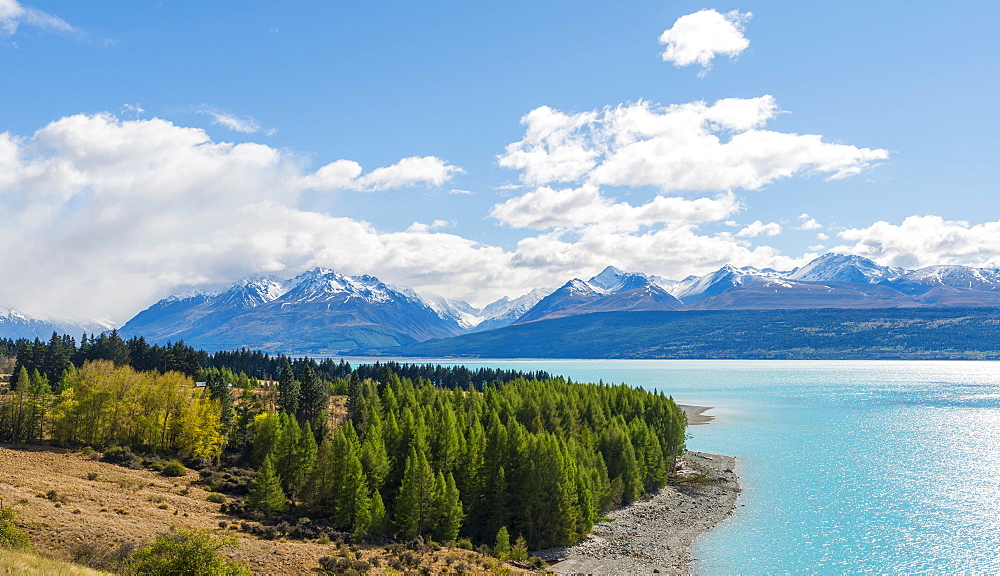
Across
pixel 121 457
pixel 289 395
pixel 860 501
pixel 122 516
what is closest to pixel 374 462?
pixel 122 516

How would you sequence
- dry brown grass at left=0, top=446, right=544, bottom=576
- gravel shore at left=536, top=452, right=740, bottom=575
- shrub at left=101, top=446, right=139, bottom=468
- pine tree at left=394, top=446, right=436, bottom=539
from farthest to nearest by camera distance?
shrub at left=101, top=446, right=139, bottom=468, pine tree at left=394, top=446, right=436, bottom=539, gravel shore at left=536, top=452, right=740, bottom=575, dry brown grass at left=0, top=446, right=544, bottom=576

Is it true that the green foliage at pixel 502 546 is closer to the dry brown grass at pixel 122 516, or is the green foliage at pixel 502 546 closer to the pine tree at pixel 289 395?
the dry brown grass at pixel 122 516

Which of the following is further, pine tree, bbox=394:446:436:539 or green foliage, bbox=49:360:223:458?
green foliage, bbox=49:360:223:458

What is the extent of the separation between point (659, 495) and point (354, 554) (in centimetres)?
5535

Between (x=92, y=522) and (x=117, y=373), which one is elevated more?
(x=117, y=373)

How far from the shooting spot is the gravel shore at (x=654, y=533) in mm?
67562

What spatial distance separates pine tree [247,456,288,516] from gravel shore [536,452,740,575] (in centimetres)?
3168

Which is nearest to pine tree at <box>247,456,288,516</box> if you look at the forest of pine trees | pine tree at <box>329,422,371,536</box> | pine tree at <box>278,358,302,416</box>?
the forest of pine trees

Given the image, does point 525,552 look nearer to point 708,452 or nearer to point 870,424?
point 708,452

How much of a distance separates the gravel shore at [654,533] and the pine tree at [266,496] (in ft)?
104

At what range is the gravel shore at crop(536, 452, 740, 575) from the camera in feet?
222

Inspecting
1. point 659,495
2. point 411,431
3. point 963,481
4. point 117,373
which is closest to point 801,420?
point 963,481

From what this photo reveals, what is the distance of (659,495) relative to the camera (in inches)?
3893

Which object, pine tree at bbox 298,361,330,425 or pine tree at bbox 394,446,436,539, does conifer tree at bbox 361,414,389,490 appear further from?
pine tree at bbox 298,361,330,425
